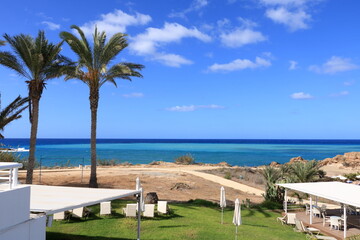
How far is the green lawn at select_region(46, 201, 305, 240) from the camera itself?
41.3 feet

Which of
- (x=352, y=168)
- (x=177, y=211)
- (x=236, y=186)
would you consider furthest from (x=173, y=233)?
(x=352, y=168)

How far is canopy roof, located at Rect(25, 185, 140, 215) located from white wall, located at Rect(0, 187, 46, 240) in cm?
46

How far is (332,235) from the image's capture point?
1376 centimetres

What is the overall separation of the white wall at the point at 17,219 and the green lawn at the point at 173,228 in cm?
547

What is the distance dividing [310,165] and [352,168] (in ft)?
76.3

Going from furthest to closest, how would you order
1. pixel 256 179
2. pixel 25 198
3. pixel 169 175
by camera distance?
pixel 256 179 < pixel 169 175 < pixel 25 198

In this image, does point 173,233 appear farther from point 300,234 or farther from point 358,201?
point 358,201

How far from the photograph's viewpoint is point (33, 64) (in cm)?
1886

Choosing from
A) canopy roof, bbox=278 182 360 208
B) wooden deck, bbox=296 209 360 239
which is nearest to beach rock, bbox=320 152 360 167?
wooden deck, bbox=296 209 360 239

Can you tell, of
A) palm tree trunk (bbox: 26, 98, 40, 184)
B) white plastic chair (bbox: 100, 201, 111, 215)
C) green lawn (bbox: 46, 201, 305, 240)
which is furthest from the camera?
palm tree trunk (bbox: 26, 98, 40, 184)

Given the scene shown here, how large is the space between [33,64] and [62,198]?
41.3 ft

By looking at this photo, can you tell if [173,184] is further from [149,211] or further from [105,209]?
[105,209]

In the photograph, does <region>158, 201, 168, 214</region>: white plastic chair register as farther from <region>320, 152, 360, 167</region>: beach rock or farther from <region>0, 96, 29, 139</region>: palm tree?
<region>320, 152, 360, 167</region>: beach rock

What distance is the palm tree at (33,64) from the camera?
18.9 metres
